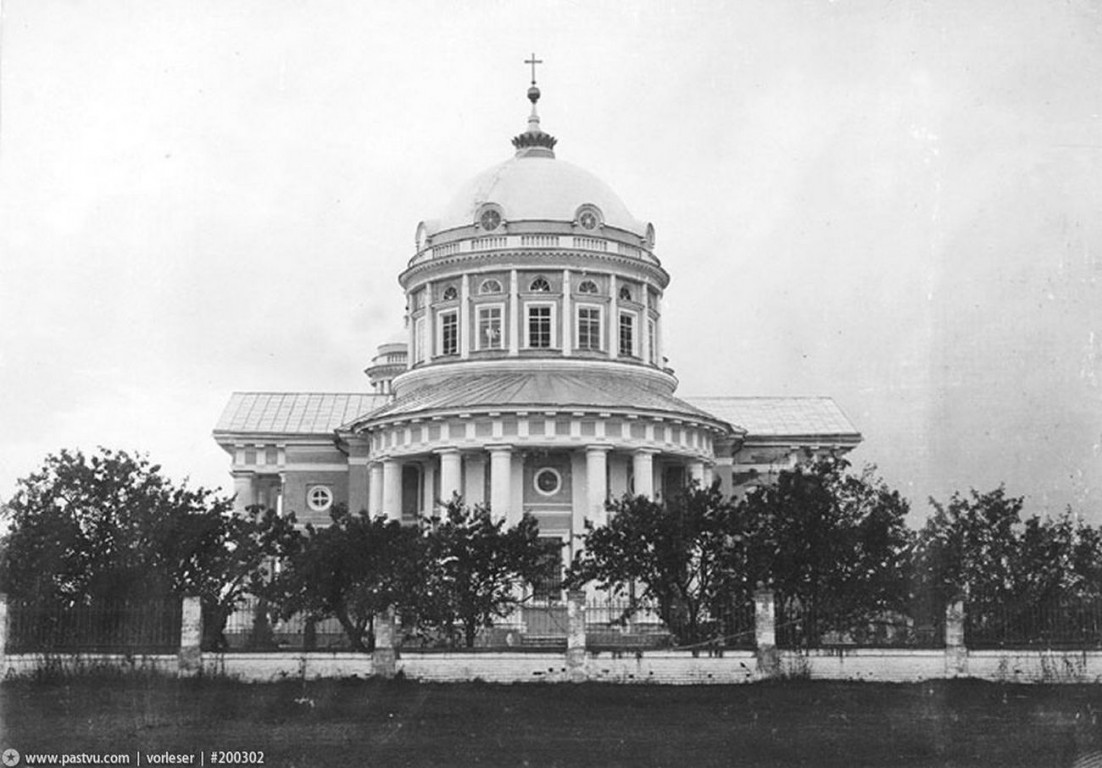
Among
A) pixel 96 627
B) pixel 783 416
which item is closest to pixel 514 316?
pixel 783 416

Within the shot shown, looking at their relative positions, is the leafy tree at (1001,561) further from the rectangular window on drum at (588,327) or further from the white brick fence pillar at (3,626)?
the white brick fence pillar at (3,626)

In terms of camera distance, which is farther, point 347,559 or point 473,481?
point 473,481

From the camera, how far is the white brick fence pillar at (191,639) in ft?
82.3

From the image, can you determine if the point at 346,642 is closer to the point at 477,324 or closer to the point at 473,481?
the point at 473,481

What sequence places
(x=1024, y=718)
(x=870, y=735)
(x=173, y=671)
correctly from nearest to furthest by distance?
(x=870, y=735) < (x=1024, y=718) < (x=173, y=671)

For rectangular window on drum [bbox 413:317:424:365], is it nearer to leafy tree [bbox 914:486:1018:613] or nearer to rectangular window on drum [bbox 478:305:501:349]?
rectangular window on drum [bbox 478:305:501:349]

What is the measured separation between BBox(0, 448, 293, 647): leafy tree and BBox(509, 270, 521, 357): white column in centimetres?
1130

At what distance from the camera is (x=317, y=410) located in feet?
147

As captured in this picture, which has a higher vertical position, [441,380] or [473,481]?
[441,380]

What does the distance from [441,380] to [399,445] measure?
3.21m

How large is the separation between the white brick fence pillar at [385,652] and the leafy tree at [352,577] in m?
1.04

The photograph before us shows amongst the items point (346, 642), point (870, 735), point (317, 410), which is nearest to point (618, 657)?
point (346, 642)

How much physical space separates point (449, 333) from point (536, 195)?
14.3 feet

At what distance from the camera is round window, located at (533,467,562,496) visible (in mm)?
36781
